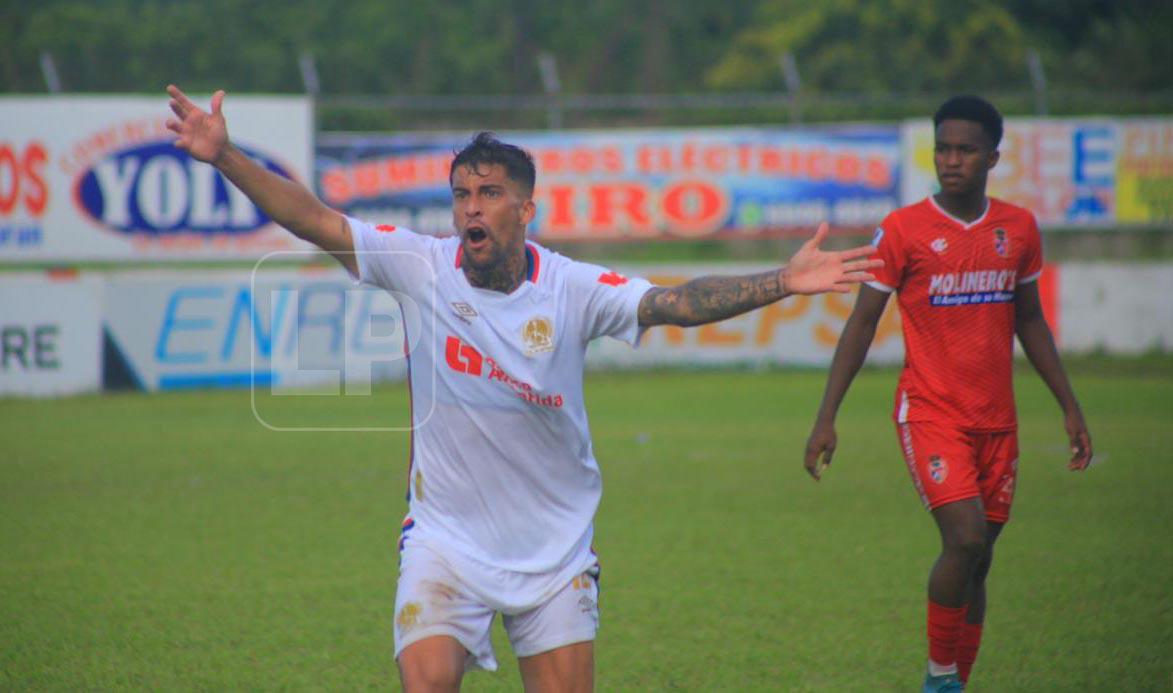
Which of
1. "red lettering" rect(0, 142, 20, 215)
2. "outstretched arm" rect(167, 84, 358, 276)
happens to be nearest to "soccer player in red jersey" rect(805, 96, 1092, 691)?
"outstretched arm" rect(167, 84, 358, 276)

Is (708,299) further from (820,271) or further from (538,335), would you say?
(538,335)

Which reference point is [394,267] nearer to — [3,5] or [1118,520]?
[1118,520]

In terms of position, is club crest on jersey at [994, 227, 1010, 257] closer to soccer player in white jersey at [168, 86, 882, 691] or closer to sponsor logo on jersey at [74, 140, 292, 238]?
soccer player in white jersey at [168, 86, 882, 691]

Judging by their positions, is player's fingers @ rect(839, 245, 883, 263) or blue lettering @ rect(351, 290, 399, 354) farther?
blue lettering @ rect(351, 290, 399, 354)

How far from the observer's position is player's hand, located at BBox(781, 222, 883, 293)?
459 cm

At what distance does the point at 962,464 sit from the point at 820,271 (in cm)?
183

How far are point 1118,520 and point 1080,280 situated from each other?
10.7 metres

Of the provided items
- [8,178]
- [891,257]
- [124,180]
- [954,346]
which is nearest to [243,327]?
[124,180]

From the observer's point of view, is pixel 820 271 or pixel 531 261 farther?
pixel 531 261

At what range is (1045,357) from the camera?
658 cm

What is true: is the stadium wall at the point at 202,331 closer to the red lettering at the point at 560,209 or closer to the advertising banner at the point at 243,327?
the advertising banner at the point at 243,327

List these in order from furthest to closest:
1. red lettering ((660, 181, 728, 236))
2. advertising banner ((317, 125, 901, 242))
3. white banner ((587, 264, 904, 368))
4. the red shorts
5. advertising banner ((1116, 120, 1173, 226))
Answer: advertising banner ((1116, 120, 1173, 226)), red lettering ((660, 181, 728, 236)), advertising banner ((317, 125, 901, 242)), white banner ((587, 264, 904, 368)), the red shorts

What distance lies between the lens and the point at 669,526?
403 inches

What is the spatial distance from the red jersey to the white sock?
0.97m
